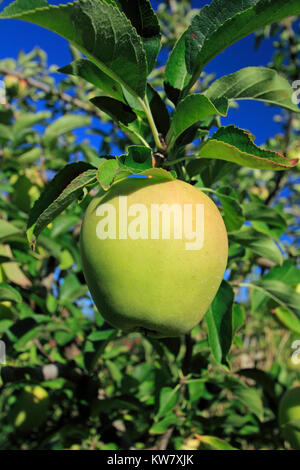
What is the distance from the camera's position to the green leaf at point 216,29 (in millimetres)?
546

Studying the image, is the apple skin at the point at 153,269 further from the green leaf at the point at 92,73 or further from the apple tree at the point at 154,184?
the green leaf at the point at 92,73

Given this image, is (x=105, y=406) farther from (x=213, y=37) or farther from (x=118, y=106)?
(x=213, y=37)

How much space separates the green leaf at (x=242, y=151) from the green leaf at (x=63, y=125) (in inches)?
59.4

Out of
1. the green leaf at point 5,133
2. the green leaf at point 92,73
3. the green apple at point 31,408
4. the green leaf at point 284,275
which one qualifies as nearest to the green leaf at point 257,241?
the green leaf at point 284,275

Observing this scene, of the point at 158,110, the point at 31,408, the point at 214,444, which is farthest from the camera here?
the point at 31,408

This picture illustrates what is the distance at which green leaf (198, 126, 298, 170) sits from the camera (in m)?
0.54

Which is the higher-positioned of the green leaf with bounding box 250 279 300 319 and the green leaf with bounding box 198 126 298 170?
the green leaf with bounding box 198 126 298 170

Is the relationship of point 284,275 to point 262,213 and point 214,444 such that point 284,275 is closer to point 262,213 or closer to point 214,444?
point 262,213

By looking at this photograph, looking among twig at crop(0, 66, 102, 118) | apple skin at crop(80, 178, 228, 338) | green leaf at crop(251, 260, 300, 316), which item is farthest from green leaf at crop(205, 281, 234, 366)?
twig at crop(0, 66, 102, 118)

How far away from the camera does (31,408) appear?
154 cm

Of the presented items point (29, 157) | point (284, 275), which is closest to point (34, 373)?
point (284, 275)

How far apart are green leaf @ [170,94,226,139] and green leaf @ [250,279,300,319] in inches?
21.4

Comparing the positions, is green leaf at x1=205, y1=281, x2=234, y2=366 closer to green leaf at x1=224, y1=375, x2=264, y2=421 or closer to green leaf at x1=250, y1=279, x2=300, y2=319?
green leaf at x1=250, y1=279, x2=300, y2=319

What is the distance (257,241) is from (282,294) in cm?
15
